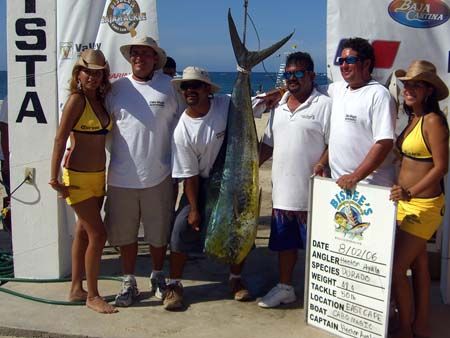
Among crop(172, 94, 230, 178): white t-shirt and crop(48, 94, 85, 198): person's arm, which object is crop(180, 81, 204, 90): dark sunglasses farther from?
crop(48, 94, 85, 198): person's arm

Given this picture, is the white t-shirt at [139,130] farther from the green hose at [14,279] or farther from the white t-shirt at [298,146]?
the green hose at [14,279]

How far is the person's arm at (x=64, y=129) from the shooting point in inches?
153

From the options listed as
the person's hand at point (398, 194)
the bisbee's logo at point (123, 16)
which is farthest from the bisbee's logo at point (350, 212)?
the bisbee's logo at point (123, 16)

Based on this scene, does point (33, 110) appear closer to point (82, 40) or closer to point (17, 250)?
point (82, 40)

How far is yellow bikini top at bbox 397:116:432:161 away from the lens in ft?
11.1

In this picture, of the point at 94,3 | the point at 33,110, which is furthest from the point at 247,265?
the point at 94,3

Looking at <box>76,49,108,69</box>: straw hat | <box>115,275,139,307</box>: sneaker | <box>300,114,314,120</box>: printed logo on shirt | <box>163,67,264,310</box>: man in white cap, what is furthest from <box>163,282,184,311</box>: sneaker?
<box>76,49,108,69</box>: straw hat

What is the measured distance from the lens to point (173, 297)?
13.6 ft

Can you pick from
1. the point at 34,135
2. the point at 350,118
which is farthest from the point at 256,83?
the point at 350,118

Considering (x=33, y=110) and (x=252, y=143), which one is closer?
(x=252, y=143)

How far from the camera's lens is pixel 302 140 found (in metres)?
3.87

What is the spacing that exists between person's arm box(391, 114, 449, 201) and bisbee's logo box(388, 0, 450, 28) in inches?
52.3

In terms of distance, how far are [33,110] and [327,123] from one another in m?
2.30

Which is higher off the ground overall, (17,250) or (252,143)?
(252,143)
